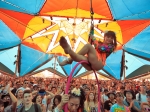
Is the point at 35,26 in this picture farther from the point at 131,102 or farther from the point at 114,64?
the point at 131,102

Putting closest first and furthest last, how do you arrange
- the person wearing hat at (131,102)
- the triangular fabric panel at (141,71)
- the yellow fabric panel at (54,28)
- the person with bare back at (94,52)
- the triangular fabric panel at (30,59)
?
the person with bare back at (94,52) → the person wearing hat at (131,102) → the yellow fabric panel at (54,28) → the triangular fabric panel at (141,71) → the triangular fabric panel at (30,59)

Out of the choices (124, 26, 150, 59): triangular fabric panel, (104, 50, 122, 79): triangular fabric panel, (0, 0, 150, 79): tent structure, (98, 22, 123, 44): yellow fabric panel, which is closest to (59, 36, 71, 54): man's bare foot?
(0, 0, 150, 79): tent structure

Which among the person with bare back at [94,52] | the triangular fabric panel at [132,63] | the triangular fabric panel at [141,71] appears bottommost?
the person with bare back at [94,52]

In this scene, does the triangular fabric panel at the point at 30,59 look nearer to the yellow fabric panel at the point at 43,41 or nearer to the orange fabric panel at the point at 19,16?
the yellow fabric panel at the point at 43,41

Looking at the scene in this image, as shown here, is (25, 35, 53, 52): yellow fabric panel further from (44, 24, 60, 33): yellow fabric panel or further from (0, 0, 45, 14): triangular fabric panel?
(0, 0, 45, 14): triangular fabric panel

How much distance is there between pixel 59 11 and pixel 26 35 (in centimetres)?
324

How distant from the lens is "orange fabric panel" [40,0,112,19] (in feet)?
32.3

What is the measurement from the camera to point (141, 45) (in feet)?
38.5

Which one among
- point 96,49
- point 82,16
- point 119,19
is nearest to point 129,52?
point 119,19

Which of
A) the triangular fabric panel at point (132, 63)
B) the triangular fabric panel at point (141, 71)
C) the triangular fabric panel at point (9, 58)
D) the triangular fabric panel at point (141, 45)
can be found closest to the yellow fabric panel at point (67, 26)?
the triangular fabric panel at point (141, 45)

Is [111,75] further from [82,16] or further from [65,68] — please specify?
[82,16]

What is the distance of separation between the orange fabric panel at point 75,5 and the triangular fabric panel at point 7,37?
8.17ft

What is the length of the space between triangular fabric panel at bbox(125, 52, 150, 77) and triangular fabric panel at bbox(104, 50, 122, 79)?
1.81 ft

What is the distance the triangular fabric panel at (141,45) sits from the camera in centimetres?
1117
